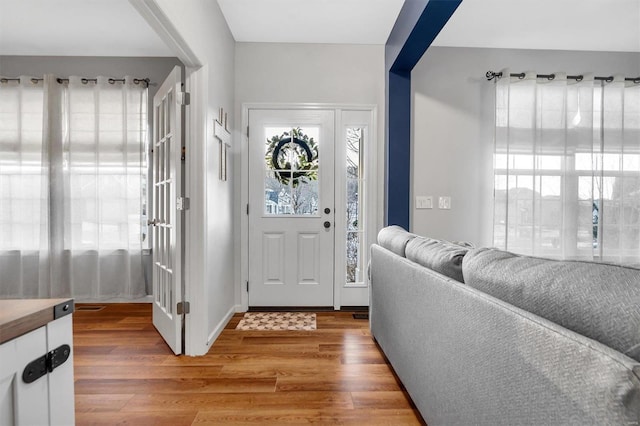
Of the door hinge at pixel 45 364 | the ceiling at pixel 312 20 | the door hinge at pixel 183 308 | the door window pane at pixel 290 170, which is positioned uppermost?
the ceiling at pixel 312 20

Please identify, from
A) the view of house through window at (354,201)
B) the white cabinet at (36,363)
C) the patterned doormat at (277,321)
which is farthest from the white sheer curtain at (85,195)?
the white cabinet at (36,363)

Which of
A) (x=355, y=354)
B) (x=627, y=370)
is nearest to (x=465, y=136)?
(x=355, y=354)

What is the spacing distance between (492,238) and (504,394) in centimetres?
270

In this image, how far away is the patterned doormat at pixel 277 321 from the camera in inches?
111

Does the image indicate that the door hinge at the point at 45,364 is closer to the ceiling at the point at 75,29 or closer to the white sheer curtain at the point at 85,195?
the ceiling at the point at 75,29

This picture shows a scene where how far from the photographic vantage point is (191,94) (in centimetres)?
222

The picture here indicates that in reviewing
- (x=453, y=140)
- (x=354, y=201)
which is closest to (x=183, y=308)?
(x=354, y=201)

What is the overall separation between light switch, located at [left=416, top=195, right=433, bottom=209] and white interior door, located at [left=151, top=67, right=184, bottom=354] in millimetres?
2221

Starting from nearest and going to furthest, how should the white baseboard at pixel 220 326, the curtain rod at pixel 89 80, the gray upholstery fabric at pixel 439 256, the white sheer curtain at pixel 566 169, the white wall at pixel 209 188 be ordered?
the gray upholstery fabric at pixel 439 256, the white wall at pixel 209 188, the white baseboard at pixel 220 326, the white sheer curtain at pixel 566 169, the curtain rod at pixel 89 80

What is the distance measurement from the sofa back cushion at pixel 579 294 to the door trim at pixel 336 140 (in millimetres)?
2273

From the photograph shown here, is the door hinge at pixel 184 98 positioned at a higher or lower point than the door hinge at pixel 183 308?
higher

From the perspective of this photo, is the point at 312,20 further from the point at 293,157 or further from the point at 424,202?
the point at 424,202

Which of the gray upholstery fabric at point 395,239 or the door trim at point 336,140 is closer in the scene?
the gray upholstery fabric at point 395,239

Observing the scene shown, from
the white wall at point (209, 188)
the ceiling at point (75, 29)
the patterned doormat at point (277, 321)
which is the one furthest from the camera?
the patterned doormat at point (277, 321)
